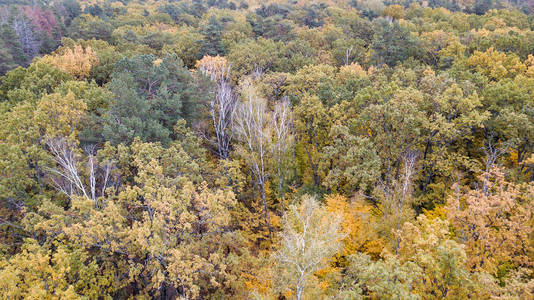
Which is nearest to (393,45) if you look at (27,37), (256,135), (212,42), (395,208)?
(212,42)

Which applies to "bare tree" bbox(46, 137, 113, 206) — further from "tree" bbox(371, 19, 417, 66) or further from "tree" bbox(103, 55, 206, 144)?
"tree" bbox(371, 19, 417, 66)

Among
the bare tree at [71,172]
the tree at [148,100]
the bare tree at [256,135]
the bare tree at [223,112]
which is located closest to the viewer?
the bare tree at [71,172]

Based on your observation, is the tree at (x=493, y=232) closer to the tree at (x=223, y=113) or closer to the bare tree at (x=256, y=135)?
the bare tree at (x=256, y=135)

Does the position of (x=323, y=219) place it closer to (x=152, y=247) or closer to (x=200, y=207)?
(x=200, y=207)

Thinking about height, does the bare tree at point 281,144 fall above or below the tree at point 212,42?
below

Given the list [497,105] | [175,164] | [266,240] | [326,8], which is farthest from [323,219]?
[326,8]

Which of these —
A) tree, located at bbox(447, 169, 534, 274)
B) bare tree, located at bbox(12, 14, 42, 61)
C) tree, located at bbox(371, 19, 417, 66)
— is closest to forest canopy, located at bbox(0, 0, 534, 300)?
tree, located at bbox(447, 169, 534, 274)

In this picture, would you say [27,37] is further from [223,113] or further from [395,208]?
[395,208]

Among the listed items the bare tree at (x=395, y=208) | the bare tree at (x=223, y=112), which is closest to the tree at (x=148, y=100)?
the bare tree at (x=223, y=112)
